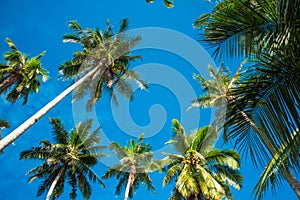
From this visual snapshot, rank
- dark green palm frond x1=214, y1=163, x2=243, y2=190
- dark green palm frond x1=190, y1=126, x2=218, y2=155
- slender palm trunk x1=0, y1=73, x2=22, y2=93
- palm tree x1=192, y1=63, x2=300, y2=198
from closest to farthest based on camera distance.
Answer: palm tree x1=192, y1=63, x2=300, y2=198, dark green palm frond x1=214, y1=163, x2=243, y2=190, dark green palm frond x1=190, y1=126, x2=218, y2=155, slender palm trunk x1=0, y1=73, x2=22, y2=93

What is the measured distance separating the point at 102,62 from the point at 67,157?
8.77 meters

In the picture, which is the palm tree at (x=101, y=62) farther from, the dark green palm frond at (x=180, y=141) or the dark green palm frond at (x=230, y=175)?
the dark green palm frond at (x=230, y=175)

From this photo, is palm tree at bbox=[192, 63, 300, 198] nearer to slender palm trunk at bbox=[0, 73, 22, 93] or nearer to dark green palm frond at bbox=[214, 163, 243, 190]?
dark green palm frond at bbox=[214, 163, 243, 190]

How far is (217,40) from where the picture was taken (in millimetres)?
3178

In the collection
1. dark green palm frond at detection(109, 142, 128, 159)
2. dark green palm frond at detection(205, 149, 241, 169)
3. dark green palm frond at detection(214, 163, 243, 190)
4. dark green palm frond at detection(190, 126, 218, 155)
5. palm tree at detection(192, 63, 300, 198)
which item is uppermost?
dark green palm frond at detection(109, 142, 128, 159)

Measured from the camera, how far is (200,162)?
19.3m

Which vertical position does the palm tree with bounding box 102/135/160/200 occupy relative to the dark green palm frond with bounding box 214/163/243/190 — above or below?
above

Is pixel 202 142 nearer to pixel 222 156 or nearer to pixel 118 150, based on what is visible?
pixel 222 156

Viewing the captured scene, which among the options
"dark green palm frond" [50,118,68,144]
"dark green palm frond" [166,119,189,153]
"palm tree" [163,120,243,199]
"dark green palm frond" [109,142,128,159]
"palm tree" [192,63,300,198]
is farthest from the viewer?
"dark green palm frond" [109,142,128,159]

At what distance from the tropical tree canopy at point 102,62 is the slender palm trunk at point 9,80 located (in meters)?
3.97

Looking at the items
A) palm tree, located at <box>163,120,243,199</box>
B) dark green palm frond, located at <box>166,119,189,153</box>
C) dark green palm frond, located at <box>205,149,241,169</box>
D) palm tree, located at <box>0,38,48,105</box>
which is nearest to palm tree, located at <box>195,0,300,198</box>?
palm tree, located at <box>163,120,243,199</box>

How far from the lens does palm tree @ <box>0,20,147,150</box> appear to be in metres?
18.8

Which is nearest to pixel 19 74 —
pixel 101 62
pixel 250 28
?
pixel 101 62

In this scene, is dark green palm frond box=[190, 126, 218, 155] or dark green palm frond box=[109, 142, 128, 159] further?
dark green palm frond box=[109, 142, 128, 159]
